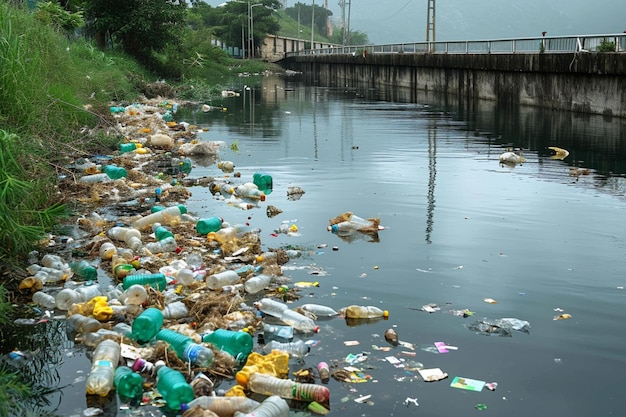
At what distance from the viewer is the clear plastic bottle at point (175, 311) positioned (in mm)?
5016

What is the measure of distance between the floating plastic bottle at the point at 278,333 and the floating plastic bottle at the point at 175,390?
0.84m

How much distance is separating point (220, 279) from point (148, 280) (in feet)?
1.68

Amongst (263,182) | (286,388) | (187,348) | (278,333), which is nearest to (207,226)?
(278,333)

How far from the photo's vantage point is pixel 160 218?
746cm

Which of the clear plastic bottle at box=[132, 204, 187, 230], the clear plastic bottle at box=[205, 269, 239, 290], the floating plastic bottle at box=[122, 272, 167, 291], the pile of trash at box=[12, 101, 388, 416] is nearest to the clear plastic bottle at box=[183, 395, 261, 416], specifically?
the pile of trash at box=[12, 101, 388, 416]

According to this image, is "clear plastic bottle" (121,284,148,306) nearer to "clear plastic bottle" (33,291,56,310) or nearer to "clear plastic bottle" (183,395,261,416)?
"clear plastic bottle" (33,291,56,310)

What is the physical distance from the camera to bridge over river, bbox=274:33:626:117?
1817cm

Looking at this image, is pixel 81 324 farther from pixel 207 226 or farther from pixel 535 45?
pixel 535 45

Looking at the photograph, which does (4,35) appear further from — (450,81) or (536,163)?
(450,81)

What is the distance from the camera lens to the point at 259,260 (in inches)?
245

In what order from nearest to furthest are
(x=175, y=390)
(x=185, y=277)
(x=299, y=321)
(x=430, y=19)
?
1. (x=175, y=390)
2. (x=299, y=321)
3. (x=185, y=277)
4. (x=430, y=19)

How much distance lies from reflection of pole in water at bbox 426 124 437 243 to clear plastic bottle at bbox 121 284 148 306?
113 inches

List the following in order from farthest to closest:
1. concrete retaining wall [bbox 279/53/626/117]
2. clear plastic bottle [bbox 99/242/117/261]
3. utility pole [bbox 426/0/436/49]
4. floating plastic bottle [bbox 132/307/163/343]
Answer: utility pole [bbox 426/0/436/49] → concrete retaining wall [bbox 279/53/626/117] → clear plastic bottle [bbox 99/242/117/261] → floating plastic bottle [bbox 132/307/163/343]

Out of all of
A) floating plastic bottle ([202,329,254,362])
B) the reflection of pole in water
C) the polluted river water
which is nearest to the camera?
the polluted river water
